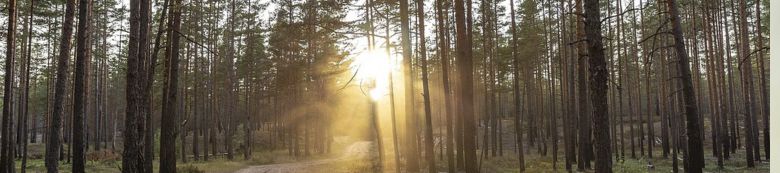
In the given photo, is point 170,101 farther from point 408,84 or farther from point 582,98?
point 582,98

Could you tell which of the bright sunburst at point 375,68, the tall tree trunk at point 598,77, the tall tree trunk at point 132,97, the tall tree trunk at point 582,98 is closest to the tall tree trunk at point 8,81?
the tall tree trunk at point 132,97

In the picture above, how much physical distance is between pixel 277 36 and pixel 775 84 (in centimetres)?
2558

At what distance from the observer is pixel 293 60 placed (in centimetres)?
3083

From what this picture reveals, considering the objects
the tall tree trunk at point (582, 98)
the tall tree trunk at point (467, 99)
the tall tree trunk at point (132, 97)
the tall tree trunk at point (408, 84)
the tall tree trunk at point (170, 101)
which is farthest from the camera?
the tall tree trunk at point (408, 84)

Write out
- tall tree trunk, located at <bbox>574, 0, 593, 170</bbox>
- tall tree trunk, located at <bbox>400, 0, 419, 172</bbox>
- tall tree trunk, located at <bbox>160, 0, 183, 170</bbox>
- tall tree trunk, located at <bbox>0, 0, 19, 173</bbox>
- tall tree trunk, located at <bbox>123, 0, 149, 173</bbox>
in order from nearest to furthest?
tall tree trunk, located at <bbox>123, 0, 149, 173</bbox> → tall tree trunk, located at <bbox>574, 0, 593, 170</bbox> → tall tree trunk, located at <bbox>160, 0, 183, 170</bbox> → tall tree trunk, located at <bbox>0, 0, 19, 173</bbox> → tall tree trunk, located at <bbox>400, 0, 419, 172</bbox>

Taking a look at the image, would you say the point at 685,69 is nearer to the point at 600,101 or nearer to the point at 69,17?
the point at 600,101

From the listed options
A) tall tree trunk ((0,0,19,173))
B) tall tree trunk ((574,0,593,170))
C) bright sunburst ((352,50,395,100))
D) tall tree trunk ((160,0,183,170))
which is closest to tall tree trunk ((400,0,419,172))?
bright sunburst ((352,50,395,100))

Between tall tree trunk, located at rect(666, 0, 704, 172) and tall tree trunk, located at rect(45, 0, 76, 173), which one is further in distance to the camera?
tall tree trunk, located at rect(45, 0, 76, 173)

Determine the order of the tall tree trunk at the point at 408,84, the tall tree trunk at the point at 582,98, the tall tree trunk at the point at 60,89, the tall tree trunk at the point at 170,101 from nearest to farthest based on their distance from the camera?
the tall tree trunk at the point at 60,89 < the tall tree trunk at the point at 582,98 < the tall tree trunk at the point at 170,101 < the tall tree trunk at the point at 408,84

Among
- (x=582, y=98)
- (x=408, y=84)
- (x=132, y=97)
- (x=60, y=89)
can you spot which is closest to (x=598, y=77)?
(x=582, y=98)

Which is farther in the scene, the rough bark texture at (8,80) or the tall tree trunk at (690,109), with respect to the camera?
the rough bark texture at (8,80)

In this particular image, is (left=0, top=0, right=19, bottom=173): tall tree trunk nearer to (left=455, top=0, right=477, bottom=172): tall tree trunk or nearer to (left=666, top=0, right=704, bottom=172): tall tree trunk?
(left=455, top=0, right=477, bottom=172): tall tree trunk

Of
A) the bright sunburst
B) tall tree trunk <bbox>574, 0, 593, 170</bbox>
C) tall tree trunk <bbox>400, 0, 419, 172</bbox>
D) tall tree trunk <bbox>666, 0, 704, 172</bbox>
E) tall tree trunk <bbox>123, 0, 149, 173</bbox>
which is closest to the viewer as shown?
tall tree trunk <bbox>123, 0, 149, 173</bbox>

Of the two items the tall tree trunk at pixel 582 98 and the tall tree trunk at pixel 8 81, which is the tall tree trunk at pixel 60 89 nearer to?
the tall tree trunk at pixel 8 81
